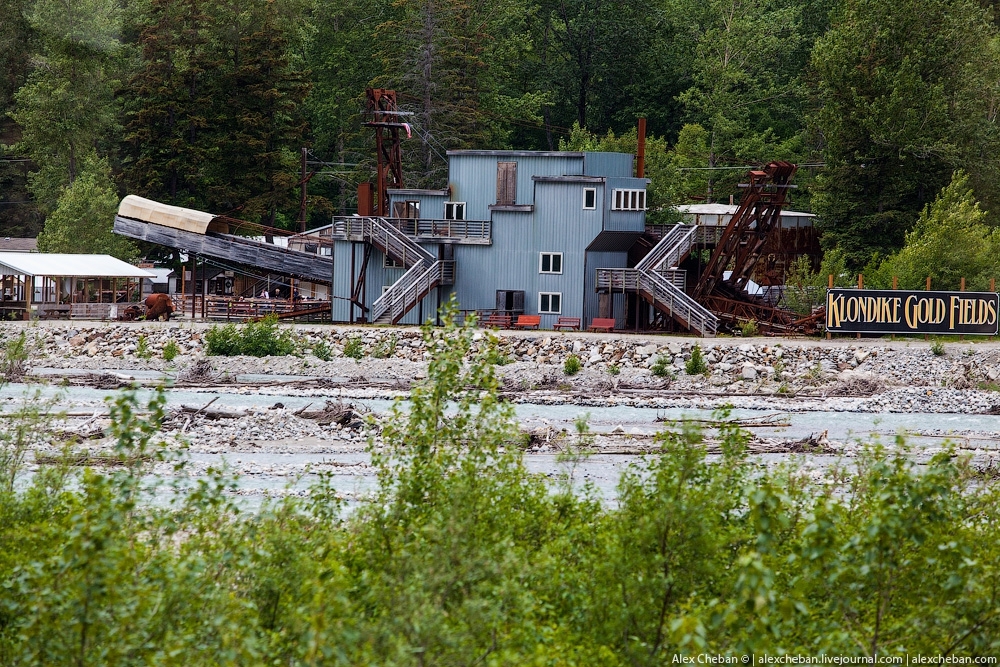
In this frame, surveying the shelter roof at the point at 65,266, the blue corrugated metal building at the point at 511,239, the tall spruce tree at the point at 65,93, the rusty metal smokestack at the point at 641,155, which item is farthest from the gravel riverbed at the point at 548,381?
the tall spruce tree at the point at 65,93

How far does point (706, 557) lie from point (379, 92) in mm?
41176

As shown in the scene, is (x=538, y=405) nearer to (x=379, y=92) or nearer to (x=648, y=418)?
(x=648, y=418)

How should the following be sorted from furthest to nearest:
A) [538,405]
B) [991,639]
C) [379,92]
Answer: [379,92] < [538,405] < [991,639]

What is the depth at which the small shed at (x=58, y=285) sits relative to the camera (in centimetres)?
5000

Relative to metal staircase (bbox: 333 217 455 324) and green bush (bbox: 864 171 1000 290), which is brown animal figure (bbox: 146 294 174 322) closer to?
metal staircase (bbox: 333 217 455 324)

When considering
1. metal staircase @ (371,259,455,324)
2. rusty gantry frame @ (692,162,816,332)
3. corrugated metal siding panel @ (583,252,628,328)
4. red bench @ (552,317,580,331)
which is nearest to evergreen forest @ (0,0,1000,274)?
rusty gantry frame @ (692,162,816,332)

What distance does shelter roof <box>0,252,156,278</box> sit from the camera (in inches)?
1955

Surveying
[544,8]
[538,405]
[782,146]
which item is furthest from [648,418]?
[544,8]

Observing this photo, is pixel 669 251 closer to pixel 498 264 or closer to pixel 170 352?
pixel 498 264

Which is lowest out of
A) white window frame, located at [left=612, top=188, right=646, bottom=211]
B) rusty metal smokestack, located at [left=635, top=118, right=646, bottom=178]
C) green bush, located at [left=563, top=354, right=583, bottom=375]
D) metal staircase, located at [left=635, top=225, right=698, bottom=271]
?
green bush, located at [left=563, top=354, right=583, bottom=375]

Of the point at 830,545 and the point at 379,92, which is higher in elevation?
the point at 379,92

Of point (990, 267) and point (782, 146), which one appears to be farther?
point (782, 146)

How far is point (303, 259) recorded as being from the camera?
5141cm

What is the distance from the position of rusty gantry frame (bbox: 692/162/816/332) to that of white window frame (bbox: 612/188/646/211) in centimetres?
327
